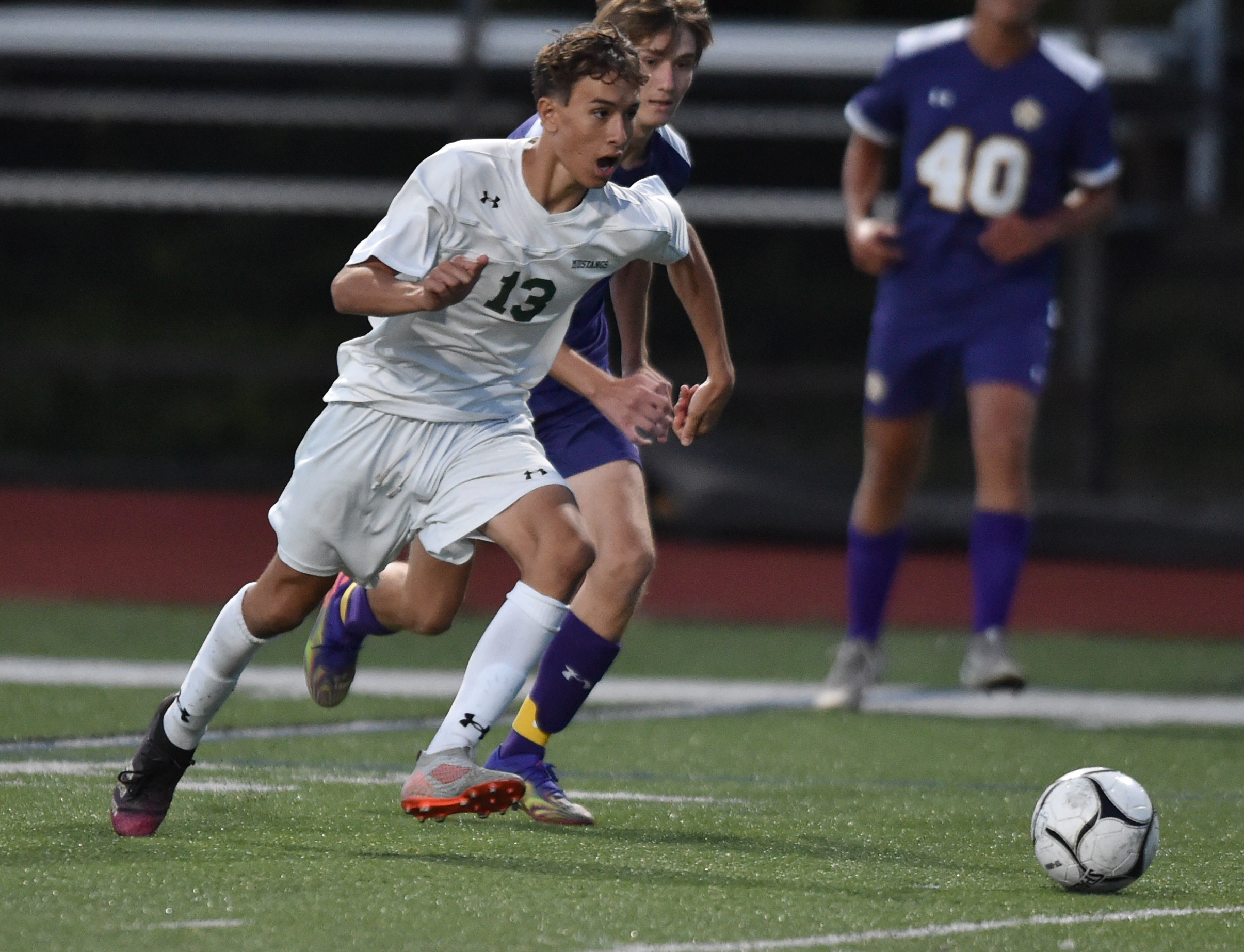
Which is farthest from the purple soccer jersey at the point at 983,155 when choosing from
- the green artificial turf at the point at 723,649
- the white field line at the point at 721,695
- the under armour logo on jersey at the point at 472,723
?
the under armour logo on jersey at the point at 472,723

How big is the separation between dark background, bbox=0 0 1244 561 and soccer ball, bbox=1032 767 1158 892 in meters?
9.92

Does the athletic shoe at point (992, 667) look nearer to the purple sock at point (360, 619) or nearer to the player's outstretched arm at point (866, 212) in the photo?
the player's outstretched arm at point (866, 212)

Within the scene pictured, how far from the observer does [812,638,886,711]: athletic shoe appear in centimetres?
635

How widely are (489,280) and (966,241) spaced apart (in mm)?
2757

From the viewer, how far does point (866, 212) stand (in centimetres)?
664

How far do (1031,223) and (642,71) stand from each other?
2.55m

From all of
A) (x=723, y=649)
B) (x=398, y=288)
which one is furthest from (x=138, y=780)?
(x=723, y=649)

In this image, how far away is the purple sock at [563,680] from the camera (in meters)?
4.29

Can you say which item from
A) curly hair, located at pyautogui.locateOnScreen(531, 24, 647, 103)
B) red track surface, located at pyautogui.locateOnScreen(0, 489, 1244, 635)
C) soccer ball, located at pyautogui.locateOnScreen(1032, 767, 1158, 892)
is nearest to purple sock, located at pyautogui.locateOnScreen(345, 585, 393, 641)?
curly hair, located at pyautogui.locateOnScreen(531, 24, 647, 103)

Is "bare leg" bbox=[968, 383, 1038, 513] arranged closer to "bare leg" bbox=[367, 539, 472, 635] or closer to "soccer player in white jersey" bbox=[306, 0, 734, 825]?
"soccer player in white jersey" bbox=[306, 0, 734, 825]

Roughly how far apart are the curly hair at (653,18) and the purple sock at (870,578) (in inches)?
88.0

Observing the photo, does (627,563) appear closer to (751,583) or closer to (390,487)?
(390,487)

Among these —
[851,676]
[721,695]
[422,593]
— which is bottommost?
[721,695]

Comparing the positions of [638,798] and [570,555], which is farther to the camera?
[638,798]
